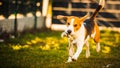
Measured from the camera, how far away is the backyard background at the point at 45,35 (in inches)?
309

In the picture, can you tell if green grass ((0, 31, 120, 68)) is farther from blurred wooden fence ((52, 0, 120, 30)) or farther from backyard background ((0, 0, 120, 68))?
blurred wooden fence ((52, 0, 120, 30))

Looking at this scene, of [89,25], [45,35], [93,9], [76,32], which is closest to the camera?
[76,32]

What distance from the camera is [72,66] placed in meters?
7.21

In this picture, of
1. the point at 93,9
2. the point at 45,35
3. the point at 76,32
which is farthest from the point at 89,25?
the point at 93,9

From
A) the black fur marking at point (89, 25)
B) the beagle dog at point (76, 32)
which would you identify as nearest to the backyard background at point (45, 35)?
the beagle dog at point (76, 32)

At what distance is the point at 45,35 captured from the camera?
13797 mm

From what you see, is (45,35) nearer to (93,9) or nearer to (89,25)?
(93,9)

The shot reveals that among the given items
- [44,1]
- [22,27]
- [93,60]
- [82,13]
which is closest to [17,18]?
[22,27]

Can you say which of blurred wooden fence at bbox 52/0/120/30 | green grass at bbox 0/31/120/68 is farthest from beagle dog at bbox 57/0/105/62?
blurred wooden fence at bbox 52/0/120/30

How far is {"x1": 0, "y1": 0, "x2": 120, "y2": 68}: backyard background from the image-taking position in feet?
25.7

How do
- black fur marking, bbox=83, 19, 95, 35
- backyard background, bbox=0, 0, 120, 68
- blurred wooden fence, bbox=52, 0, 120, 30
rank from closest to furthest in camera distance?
backyard background, bbox=0, 0, 120, 68
black fur marking, bbox=83, 19, 95, 35
blurred wooden fence, bbox=52, 0, 120, 30

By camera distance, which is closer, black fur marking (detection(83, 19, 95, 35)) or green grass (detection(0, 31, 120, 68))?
green grass (detection(0, 31, 120, 68))

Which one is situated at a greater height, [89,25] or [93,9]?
[89,25]

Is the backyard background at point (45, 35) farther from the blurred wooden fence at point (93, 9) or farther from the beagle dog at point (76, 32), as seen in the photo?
the beagle dog at point (76, 32)
